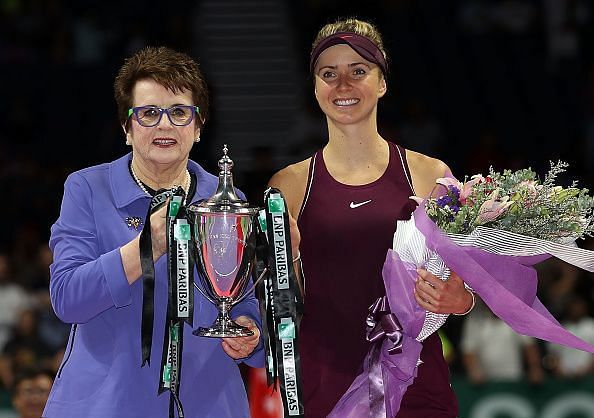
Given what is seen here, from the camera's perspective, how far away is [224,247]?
3.31 m

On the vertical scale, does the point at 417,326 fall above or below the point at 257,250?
below

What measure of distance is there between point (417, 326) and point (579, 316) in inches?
200

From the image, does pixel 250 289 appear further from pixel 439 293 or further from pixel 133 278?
pixel 439 293

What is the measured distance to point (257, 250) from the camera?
3.41 meters

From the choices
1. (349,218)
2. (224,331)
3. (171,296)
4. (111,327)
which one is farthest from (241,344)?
(349,218)

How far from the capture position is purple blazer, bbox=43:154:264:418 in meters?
3.24

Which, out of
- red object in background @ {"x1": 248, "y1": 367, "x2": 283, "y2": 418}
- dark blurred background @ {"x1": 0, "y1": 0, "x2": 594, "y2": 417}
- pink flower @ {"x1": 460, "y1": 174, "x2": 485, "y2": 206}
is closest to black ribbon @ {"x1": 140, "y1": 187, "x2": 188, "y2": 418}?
pink flower @ {"x1": 460, "y1": 174, "x2": 485, "y2": 206}

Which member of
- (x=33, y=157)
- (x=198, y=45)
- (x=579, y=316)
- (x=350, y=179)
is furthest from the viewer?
(x=198, y=45)

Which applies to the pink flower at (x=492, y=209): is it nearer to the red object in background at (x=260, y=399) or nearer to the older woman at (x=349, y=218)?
the older woman at (x=349, y=218)

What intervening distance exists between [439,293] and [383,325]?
0.73 ft

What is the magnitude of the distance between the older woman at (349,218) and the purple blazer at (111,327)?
45 centimetres

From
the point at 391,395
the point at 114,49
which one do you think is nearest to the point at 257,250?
the point at 391,395

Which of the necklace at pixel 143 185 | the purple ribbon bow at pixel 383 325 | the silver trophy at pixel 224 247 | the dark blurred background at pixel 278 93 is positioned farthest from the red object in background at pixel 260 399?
the silver trophy at pixel 224 247

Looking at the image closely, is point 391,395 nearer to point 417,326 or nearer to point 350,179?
point 417,326
